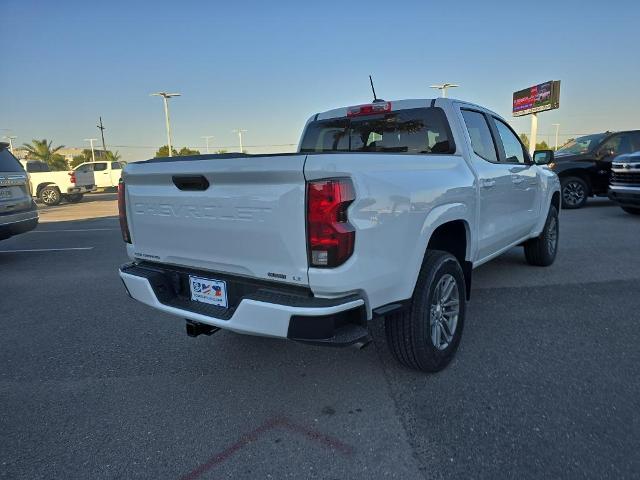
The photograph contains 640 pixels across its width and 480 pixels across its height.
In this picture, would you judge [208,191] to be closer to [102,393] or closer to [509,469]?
[102,393]

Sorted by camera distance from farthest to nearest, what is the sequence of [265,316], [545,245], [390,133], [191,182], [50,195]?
[50,195]
[545,245]
[390,133]
[191,182]
[265,316]

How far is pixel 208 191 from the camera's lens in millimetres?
2500

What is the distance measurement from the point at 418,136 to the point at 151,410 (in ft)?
9.31

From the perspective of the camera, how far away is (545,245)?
5504mm

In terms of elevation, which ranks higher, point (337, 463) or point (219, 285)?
point (219, 285)

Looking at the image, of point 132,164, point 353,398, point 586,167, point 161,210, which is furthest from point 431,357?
point 586,167

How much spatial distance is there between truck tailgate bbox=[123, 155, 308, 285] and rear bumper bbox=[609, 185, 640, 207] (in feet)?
29.8

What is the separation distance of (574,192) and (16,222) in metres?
12.1

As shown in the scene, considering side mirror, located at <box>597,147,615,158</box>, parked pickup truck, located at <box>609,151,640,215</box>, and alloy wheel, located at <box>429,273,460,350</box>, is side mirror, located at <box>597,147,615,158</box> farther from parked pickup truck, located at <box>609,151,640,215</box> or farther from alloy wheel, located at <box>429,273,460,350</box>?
alloy wheel, located at <box>429,273,460,350</box>

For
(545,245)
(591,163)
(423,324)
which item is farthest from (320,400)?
(591,163)

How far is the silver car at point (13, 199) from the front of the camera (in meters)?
6.60

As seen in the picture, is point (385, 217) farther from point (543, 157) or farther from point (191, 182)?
point (543, 157)

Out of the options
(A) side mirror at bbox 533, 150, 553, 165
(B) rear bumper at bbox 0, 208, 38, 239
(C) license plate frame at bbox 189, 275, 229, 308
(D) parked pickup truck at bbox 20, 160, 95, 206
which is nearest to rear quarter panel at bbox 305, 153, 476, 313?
(C) license plate frame at bbox 189, 275, 229, 308

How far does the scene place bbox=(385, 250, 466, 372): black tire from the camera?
107 inches
